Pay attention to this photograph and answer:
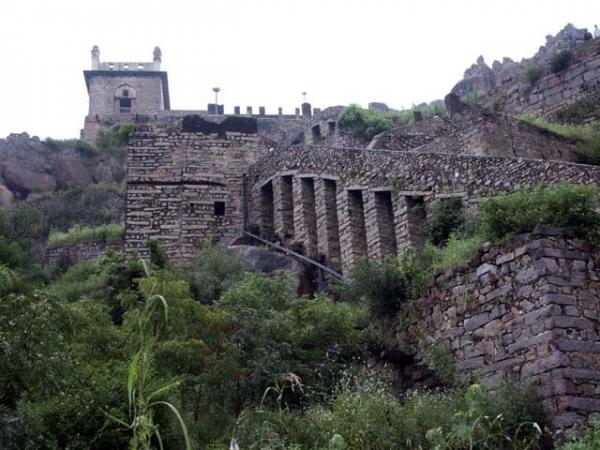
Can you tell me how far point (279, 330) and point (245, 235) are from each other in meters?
9.56

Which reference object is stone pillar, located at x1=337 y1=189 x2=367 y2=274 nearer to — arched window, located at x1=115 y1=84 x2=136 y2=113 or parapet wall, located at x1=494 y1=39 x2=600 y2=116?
parapet wall, located at x1=494 y1=39 x2=600 y2=116

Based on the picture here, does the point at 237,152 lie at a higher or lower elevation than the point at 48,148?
lower

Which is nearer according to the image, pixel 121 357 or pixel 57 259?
pixel 121 357

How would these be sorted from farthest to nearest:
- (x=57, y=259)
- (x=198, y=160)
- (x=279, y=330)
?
(x=57, y=259), (x=198, y=160), (x=279, y=330)

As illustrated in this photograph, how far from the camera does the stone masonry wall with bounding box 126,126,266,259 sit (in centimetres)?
2491

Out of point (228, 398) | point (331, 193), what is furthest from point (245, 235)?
point (228, 398)

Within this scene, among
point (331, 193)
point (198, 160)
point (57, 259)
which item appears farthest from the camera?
point (57, 259)

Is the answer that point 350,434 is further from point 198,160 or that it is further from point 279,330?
point 198,160

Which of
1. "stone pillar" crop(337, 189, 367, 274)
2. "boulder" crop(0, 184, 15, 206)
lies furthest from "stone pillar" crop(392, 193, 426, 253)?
"boulder" crop(0, 184, 15, 206)

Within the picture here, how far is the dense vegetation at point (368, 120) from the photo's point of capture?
34.8m

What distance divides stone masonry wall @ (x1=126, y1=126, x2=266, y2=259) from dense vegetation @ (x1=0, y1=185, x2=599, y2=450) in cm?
630

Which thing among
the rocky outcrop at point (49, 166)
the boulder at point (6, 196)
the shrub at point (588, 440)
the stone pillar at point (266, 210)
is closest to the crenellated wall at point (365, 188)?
the stone pillar at point (266, 210)

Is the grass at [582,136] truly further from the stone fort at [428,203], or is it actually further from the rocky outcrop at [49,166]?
the rocky outcrop at [49,166]

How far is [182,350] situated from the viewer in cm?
1365
